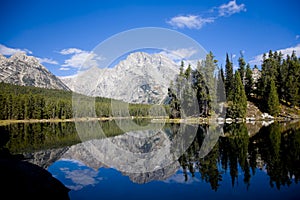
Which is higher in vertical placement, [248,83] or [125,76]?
[248,83]

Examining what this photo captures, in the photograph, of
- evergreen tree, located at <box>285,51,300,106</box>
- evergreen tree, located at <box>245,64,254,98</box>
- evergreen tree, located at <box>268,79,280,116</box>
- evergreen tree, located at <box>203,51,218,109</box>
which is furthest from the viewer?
evergreen tree, located at <box>245,64,254,98</box>

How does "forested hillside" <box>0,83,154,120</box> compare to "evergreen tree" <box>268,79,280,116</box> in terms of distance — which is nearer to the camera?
"evergreen tree" <box>268,79,280,116</box>

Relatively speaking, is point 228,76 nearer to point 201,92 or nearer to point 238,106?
point 238,106

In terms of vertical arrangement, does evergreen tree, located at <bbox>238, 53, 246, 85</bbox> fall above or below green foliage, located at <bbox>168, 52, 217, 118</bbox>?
above

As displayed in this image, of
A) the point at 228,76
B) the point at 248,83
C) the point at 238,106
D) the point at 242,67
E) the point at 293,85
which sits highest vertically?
the point at 242,67

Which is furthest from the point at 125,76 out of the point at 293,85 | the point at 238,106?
the point at 293,85

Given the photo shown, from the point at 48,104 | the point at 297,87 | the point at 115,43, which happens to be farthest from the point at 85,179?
the point at 48,104

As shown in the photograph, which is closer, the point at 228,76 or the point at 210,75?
the point at 210,75

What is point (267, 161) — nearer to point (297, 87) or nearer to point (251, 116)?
point (251, 116)

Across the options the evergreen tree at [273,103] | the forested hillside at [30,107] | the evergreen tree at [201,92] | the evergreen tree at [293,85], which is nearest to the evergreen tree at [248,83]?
the evergreen tree at [293,85]

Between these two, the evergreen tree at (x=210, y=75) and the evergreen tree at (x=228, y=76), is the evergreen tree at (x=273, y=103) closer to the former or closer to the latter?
the evergreen tree at (x=228, y=76)

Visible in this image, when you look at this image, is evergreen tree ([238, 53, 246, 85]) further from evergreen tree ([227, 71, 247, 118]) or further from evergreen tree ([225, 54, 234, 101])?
evergreen tree ([227, 71, 247, 118])

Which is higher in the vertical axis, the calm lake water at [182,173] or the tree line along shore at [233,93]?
the tree line along shore at [233,93]

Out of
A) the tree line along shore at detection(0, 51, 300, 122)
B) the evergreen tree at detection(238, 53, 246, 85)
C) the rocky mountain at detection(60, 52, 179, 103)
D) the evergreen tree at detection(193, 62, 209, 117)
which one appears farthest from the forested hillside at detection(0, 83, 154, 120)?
the rocky mountain at detection(60, 52, 179, 103)
